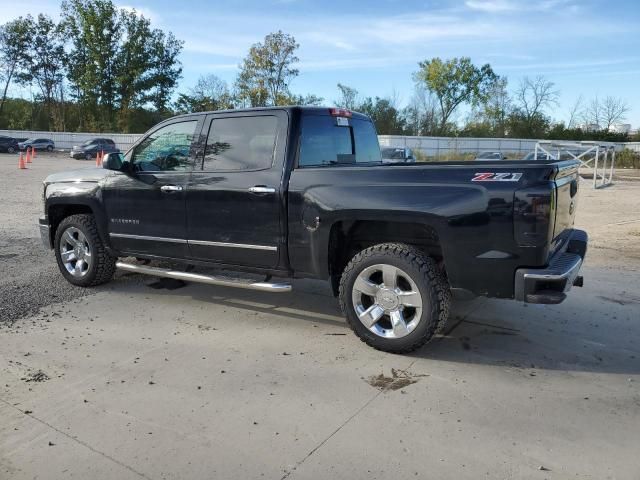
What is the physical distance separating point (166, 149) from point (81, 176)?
1.27m

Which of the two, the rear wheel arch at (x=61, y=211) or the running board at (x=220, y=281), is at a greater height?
the rear wheel arch at (x=61, y=211)

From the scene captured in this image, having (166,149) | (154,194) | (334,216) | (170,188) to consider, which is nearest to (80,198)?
(154,194)

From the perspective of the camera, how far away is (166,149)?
546 cm

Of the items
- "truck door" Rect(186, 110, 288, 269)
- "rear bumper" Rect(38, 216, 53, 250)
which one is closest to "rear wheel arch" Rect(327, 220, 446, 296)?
"truck door" Rect(186, 110, 288, 269)

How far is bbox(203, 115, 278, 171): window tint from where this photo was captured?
480cm

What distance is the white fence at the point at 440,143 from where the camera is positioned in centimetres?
3731

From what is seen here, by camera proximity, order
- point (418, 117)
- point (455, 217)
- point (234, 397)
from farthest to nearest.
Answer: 1. point (418, 117)
2. point (455, 217)
3. point (234, 397)

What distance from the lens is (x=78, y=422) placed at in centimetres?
330

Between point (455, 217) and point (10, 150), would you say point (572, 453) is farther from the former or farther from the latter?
point (10, 150)

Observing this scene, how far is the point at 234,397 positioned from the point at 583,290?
14.3ft

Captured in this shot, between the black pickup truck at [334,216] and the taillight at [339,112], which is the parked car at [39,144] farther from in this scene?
the taillight at [339,112]

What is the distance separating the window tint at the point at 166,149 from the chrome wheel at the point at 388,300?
215 cm

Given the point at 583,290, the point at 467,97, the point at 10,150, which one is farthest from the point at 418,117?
the point at 583,290

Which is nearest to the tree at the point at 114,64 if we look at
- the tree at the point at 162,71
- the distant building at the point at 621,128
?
the tree at the point at 162,71
